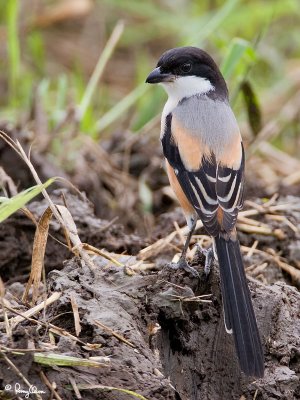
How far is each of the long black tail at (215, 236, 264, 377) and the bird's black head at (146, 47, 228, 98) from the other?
1.59 meters

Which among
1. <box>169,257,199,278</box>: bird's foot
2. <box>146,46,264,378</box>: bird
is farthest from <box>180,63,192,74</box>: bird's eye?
<box>169,257,199,278</box>: bird's foot

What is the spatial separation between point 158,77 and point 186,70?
19cm

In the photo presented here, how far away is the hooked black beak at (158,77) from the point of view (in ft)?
18.1

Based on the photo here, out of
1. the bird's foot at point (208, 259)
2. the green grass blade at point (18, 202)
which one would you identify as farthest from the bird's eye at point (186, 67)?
the green grass blade at point (18, 202)

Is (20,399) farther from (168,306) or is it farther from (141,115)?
(141,115)

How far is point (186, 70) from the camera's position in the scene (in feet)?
18.3

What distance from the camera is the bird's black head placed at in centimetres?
554

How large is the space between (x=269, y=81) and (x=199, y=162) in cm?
550

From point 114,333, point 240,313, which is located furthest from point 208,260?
point 114,333

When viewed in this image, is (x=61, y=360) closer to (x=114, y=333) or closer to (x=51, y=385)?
(x=51, y=385)

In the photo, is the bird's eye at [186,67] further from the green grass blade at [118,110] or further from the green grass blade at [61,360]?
the green grass blade at [61,360]

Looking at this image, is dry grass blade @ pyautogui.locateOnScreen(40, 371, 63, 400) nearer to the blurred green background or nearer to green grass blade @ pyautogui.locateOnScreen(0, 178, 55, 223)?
green grass blade @ pyautogui.locateOnScreen(0, 178, 55, 223)

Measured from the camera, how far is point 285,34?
36.2ft

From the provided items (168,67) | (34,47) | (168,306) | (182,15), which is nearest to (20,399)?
(168,306)
